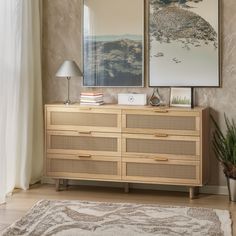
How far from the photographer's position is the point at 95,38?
16.4ft

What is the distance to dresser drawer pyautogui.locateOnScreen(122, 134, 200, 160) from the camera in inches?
175

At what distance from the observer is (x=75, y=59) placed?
509cm

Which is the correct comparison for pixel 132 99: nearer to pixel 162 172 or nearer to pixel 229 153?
pixel 162 172

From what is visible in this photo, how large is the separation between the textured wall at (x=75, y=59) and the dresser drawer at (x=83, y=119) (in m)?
0.41

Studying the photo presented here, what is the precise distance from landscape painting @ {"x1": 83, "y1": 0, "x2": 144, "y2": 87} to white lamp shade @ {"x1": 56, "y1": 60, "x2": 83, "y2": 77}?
0.86 feet

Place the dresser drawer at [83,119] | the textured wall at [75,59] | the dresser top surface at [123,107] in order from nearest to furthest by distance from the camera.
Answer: the dresser top surface at [123,107] → the dresser drawer at [83,119] → the textured wall at [75,59]

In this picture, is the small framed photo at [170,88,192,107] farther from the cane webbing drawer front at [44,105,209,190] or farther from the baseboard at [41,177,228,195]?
the baseboard at [41,177,228,195]

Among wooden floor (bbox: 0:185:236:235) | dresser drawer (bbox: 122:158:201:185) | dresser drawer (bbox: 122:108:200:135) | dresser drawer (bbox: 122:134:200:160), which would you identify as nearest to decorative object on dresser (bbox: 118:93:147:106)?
dresser drawer (bbox: 122:108:200:135)

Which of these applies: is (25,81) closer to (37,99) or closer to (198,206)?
(37,99)

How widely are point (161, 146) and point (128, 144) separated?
A: 316mm

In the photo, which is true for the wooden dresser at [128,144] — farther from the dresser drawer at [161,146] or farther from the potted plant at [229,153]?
the potted plant at [229,153]

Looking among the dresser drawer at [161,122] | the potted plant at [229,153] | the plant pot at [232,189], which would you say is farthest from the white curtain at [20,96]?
the plant pot at [232,189]

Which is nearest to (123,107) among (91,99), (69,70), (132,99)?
(132,99)

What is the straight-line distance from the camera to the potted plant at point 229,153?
4473mm
